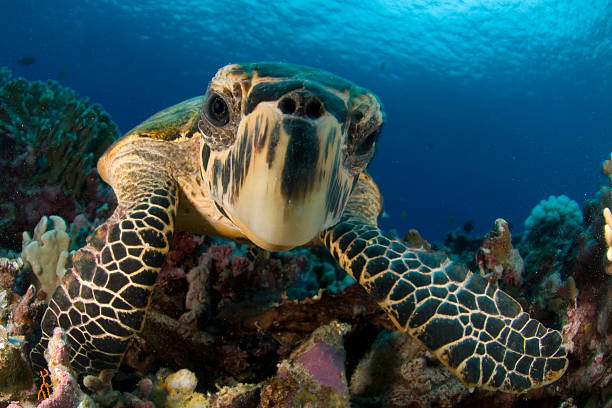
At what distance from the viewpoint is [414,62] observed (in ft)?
130

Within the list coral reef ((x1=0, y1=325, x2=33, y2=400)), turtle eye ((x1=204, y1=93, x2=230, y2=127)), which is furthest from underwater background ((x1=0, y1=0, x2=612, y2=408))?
turtle eye ((x1=204, y1=93, x2=230, y2=127))

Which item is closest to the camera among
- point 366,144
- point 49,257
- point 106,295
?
point 106,295

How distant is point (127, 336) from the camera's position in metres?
1.79

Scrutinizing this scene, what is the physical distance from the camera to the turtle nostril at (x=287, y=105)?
1494mm

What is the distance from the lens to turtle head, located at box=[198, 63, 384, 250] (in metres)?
1.43

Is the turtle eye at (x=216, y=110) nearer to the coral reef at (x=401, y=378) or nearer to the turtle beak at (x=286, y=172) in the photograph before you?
Result: the turtle beak at (x=286, y=172)

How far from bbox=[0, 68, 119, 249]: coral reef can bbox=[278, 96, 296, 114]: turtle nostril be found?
3646mm

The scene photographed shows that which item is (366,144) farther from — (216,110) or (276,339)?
(276,339)

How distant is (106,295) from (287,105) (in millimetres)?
1284

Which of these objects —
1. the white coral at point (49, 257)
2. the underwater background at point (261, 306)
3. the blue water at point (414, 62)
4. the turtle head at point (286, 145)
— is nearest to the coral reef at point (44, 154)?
the underwater background at point (261, 306)

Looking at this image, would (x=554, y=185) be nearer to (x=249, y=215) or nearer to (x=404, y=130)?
(x=404, y=130)

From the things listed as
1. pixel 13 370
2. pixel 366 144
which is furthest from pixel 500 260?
pixel 13 370

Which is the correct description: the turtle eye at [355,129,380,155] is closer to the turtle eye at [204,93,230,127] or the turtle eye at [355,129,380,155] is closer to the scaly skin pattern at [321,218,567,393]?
the scaly skin pattern at [321,218,567,393]

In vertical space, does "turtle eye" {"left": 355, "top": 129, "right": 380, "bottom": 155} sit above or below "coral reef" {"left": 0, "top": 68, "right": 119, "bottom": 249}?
above
